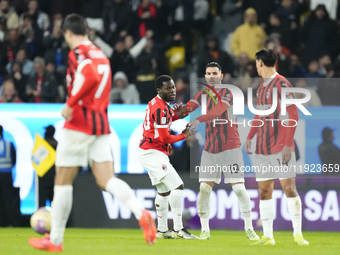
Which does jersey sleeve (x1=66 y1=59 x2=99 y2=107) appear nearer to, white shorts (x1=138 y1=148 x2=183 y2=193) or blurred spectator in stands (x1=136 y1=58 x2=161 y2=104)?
white shorts (x1=138 y1=148 x2=183 y2=193)

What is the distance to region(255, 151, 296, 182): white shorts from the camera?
702 centimetres

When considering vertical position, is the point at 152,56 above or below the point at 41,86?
above

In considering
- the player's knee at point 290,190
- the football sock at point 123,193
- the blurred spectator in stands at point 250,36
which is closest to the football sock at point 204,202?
the player's knee at point 290,190

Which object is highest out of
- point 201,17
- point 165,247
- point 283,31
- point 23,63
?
point 201,17

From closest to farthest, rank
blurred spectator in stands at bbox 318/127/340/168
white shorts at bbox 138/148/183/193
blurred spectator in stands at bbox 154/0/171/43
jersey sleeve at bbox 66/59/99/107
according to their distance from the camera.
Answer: jersey sleeve at bbox 66/59/99/107, white shorts at bbox 138/148/183/193, blurred spectator in stands at bbox 318/127/340/168, blurred spectator in stands at bbox 154/0/171/43

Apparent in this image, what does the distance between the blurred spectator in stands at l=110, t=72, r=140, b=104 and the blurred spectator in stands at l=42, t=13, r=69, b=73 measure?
1688 millimetres

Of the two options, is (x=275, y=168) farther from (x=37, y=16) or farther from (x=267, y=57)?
(x=37, y=16)

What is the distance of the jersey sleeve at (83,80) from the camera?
5637 millimetres

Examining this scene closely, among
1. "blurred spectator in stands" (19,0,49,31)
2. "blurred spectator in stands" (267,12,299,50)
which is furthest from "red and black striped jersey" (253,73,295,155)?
"blurred spectator in stands" (19,0,49,31)

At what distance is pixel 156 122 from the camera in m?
7.98

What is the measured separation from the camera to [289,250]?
668 centimetres

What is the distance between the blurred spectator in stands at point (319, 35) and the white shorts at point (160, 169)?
596cm

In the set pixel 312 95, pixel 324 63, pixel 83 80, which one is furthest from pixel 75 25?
pixel 324 63

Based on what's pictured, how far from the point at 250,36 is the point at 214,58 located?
1.07 meters
